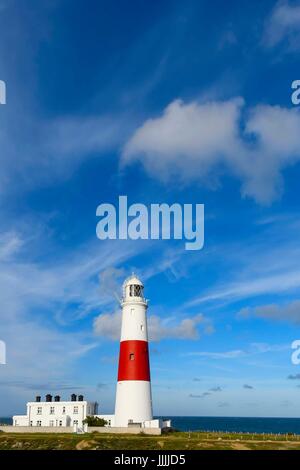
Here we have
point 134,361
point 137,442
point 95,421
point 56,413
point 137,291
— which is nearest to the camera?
point 137,442

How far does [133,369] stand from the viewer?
66.6m

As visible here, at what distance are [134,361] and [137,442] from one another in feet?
41.6

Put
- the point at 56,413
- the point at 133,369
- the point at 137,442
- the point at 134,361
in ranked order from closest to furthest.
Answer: the point at 137,442, the point at 133,369, the point at 134,361, the point at 56,413

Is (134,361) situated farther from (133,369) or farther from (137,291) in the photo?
(137,291)

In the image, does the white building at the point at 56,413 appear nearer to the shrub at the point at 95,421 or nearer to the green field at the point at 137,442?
the shrub at the point at 95,421

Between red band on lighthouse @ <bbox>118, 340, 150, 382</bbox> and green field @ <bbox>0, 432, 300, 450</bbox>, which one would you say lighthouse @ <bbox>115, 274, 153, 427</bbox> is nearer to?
red band on lighthouse @ <bbox>118, 340, 150, 382</bbox>

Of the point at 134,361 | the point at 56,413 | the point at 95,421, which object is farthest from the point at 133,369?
the point at 56,413

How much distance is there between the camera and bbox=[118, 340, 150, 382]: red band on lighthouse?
219 ft
